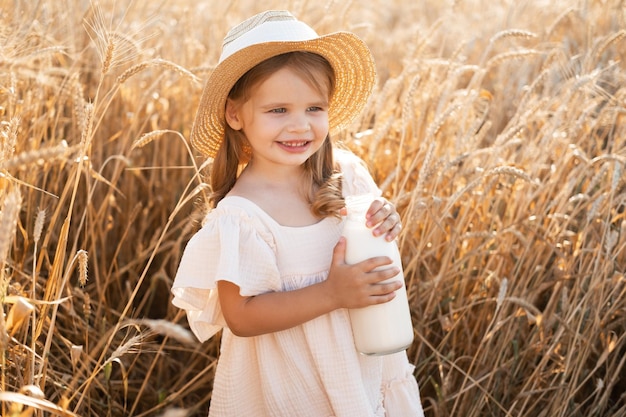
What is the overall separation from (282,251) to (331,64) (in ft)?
1.71

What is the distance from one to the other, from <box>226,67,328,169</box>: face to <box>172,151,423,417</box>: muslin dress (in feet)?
0.50

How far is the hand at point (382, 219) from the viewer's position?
174cm

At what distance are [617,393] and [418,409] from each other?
88 cm

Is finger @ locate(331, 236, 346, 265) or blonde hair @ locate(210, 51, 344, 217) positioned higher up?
blonde hair @ locate(210, 51, 344, 217)

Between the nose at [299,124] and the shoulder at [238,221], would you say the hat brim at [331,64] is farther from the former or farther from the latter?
the shoulder at [238,221]

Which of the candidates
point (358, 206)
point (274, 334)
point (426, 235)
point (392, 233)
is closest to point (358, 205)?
point (358, 206)

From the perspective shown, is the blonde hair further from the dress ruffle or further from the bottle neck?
the dress ruffle

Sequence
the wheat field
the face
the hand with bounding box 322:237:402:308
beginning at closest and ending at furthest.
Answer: the hand with bounding box 322:237:402:308 < the face < the wheat field

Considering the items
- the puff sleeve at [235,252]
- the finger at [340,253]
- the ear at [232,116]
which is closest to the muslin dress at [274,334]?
the puff sleeve at [235,252]

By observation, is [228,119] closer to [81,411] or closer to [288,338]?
[288,338]

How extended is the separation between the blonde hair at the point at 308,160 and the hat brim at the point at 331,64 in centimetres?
2

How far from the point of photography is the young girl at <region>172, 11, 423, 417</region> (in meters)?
1.76

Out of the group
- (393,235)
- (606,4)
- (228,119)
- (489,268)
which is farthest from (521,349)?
(606,4)

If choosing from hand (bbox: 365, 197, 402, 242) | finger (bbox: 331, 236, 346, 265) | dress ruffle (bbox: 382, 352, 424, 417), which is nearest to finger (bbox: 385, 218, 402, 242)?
hand (bbox: 365, 197, 402, 242)
